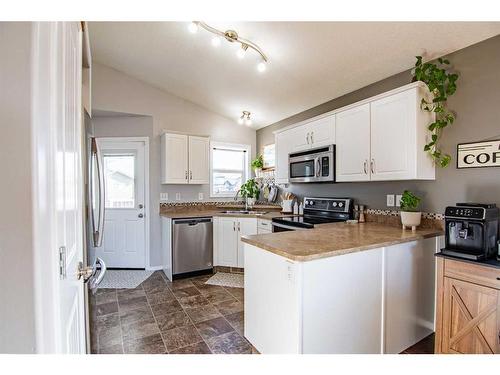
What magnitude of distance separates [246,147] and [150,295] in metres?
2.94

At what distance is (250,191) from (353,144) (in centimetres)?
217

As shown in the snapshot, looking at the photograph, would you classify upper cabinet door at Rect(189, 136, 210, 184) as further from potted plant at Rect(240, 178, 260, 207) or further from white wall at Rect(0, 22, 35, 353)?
white wall at Rect(0, 22, 35, 353)

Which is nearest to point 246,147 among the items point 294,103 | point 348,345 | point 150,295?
point 294,103

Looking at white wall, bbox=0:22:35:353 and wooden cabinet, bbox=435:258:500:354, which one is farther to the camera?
wooden cabinet, bbox=435:258:500:354

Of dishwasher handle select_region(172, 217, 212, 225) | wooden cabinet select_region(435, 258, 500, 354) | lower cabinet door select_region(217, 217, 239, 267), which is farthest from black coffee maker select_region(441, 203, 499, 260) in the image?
dishwasher handle select_region(172, 217, 212, 225)

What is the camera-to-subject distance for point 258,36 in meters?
2.35

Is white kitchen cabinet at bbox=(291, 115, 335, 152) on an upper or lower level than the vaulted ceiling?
lower

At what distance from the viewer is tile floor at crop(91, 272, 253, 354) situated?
6.60ft

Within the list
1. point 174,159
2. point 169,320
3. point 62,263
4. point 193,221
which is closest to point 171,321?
point 169,320

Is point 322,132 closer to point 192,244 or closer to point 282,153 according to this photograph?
point 282,153

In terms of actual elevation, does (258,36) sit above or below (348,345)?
above

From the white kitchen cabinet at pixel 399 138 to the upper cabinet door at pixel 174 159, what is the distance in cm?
267

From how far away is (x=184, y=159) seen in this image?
3.95 metres
